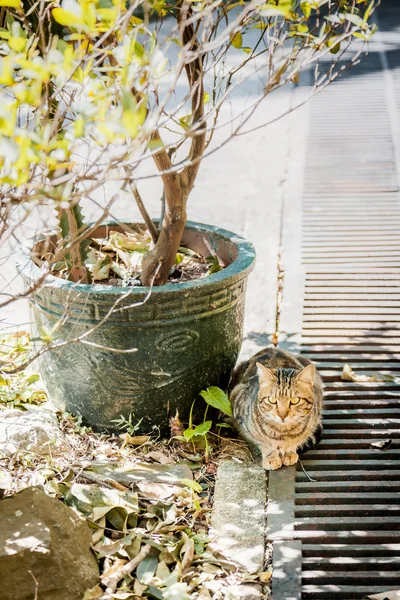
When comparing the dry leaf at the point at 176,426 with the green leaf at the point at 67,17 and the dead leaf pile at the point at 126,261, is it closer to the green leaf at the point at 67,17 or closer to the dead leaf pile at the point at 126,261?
the dead leaf pile at the point at 126,261

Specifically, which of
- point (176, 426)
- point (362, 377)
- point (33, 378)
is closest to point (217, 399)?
point (176, 426)

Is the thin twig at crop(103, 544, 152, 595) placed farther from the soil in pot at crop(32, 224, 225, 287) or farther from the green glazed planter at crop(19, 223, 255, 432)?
the soil in pot at crop(32, 224, 225, 287)

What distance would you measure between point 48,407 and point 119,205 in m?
2.95

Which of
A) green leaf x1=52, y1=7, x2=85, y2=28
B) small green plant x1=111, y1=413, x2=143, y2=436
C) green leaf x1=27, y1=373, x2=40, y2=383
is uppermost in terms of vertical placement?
green leaf x1=52, y1=7, x2=85, y2=28

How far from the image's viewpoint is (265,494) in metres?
3.31

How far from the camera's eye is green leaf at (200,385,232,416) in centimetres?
354

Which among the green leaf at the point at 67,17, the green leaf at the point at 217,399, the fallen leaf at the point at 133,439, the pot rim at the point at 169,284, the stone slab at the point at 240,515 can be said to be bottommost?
the stone slab at the point at 240,515

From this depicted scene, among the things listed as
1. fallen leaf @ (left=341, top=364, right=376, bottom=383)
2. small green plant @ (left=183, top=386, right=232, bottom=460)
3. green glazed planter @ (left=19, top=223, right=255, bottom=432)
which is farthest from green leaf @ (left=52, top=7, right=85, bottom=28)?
fallen leaf @ (left=341, top=364, right=376, bottom=383)

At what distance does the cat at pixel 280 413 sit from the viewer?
137 inches

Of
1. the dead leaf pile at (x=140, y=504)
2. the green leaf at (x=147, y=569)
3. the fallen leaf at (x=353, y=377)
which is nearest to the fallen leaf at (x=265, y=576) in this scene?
the dead leaf pile at (x=140, y=504)

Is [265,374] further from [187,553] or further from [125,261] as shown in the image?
[125,261]

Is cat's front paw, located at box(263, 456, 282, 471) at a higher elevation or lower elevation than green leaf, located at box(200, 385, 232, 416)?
lower

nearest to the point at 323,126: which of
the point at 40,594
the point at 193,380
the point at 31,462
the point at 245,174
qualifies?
the point at 245,174

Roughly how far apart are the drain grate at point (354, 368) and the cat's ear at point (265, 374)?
0.38 meters
